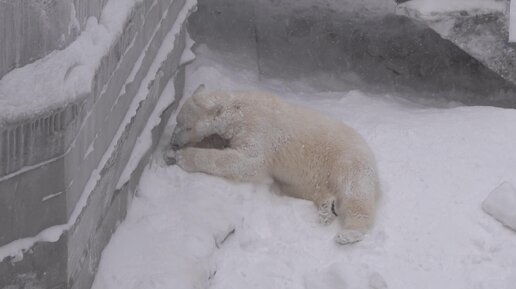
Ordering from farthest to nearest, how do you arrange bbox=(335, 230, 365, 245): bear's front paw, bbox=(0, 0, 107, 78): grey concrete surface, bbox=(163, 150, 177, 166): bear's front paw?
bbox=(163, 150, 177, 166): bear's front paw → bbox=(335, 230, 365, 245): bear's front paw → bbox=(0, 0, 107, 78): grey concrete surface

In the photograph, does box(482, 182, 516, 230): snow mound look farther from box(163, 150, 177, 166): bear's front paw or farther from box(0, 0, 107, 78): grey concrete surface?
box(0, 0, 107, 78): grey concrete surface

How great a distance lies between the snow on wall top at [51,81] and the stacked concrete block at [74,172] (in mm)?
39

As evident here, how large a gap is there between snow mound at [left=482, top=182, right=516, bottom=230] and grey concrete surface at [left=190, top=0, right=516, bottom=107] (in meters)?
2.12

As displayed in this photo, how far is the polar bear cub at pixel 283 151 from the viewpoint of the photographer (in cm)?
509

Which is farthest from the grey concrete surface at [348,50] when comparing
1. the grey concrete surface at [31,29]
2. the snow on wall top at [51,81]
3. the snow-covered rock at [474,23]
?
the grey concrete surface at [31,29]

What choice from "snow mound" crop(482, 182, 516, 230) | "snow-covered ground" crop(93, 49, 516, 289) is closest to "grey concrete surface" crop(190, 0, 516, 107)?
"snow-covered ground" crop(93, 49, 516, 289)

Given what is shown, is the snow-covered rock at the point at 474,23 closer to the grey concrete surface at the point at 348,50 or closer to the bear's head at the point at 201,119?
the grey concrete surface at the point at 348,50

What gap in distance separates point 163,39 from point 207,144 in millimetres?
664

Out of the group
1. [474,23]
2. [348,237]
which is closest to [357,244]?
[348,237]

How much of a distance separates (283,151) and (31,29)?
7.63 feet

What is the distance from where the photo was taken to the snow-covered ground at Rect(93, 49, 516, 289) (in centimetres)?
449

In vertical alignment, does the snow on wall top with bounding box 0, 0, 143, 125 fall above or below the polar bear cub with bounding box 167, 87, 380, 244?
above

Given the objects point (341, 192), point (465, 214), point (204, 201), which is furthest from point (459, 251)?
point (204, 201)

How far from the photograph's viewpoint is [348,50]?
7.72 m
